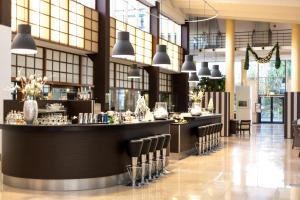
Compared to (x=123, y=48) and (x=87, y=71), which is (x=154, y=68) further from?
(x=123, y=48)

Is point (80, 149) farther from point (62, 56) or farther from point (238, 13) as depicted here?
point (238, 13)

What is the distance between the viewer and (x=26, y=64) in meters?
11.2

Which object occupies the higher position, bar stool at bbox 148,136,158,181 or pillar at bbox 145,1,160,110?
pillar at bbox 145,1,160,110

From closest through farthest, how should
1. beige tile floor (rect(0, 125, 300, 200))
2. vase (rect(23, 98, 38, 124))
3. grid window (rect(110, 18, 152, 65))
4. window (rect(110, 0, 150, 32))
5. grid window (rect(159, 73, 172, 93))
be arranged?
beige tile floor (rect(0, 125, 300, 200)) → vase (rect(23, 98, 38, 124)) → grid window (rect(110, 18, 152, 65)) → window (rect(110, 0, 150, 32)) → grid window (rect(159, 73, 172, 93))

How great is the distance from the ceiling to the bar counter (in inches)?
433

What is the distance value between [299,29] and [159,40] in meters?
6.62

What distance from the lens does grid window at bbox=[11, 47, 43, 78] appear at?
1083 cm

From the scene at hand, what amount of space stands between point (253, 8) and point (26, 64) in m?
9.70

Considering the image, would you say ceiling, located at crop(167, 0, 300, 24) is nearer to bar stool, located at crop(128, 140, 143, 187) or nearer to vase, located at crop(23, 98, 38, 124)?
bar stool, located at crop(128, 140, 143, 187)

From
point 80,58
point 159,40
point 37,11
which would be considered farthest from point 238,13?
point 37,11

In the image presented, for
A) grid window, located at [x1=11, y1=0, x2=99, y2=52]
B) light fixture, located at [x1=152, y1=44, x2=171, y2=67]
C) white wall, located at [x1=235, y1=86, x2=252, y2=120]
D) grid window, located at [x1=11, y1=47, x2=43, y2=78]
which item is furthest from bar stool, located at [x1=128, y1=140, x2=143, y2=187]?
white wall, located at [x1=235, y1=86, x2=252, y2=120]

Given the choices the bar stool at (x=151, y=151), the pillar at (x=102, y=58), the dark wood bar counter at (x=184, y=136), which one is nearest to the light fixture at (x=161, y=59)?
the dark wood bar counter at (x=184, y=136)

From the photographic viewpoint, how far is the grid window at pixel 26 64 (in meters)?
10.8

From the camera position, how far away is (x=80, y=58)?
13922 millimetres
